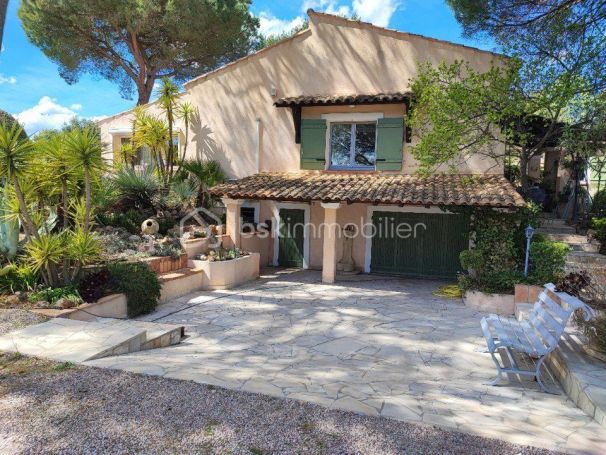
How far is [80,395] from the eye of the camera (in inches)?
158

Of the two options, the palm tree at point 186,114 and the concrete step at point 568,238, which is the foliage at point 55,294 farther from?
the concrete step at point 568,238

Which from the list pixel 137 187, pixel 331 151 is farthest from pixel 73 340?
pixel 331 151

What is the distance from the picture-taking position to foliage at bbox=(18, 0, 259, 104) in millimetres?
17594

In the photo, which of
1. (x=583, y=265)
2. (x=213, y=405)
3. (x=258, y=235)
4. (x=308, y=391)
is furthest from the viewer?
(x=258, y=235)

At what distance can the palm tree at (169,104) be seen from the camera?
14938mm

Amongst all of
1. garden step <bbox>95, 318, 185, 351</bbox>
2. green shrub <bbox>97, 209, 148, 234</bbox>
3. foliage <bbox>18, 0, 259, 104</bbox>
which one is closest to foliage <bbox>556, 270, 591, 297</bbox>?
garden step <bbox>95, 318, 185, 351</bbox>

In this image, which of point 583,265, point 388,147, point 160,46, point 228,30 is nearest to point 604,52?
point 583,265

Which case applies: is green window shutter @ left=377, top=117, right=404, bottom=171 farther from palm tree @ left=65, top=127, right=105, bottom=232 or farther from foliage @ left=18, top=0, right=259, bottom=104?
foliage @ left=18, top=0, right=259, bottom=104

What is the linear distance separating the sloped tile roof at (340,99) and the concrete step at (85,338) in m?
9.34

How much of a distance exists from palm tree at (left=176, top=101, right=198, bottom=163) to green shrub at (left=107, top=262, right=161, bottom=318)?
7256 mm

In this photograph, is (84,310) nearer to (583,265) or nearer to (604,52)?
(583,265)

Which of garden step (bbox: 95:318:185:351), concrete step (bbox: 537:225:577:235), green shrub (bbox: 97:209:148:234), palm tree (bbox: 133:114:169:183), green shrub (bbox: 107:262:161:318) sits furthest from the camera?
palm tree (bbox: 133:114:169:183)

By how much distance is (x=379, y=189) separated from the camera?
1184cm

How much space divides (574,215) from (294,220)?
31.7ft
